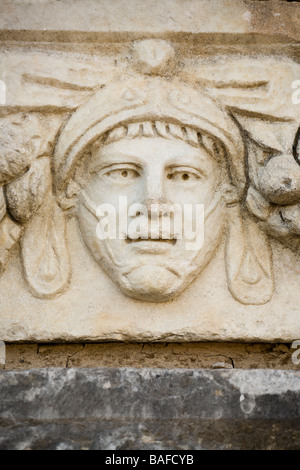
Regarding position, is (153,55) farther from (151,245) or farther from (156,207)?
(151,245)

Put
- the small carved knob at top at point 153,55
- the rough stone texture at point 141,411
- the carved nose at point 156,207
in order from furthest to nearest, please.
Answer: the small carved knob at top at point 153,55 < the carved nose at point 156,207 < the rough stone texture at point 141,411

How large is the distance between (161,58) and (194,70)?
0.13 meters

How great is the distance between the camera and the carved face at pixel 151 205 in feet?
8.24

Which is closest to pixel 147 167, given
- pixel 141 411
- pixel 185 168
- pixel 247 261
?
pixel 185 168

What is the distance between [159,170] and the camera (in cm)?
254

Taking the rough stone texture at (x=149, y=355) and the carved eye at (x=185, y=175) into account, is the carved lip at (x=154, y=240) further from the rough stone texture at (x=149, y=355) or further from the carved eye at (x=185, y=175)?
the rough stone texture at (x=149, y=355)

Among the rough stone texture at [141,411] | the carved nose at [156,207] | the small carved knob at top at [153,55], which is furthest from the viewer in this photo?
the small carved knob at top at [153,55]

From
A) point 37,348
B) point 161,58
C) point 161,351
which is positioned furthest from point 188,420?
point 161,58

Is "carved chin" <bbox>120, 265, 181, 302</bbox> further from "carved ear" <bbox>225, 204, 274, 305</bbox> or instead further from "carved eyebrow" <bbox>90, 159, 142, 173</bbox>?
"carved eyebrow" <bbox>90, 159, 142, 173</bbox>

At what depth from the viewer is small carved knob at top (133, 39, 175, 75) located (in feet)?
8.53

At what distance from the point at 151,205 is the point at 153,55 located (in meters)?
0.54
